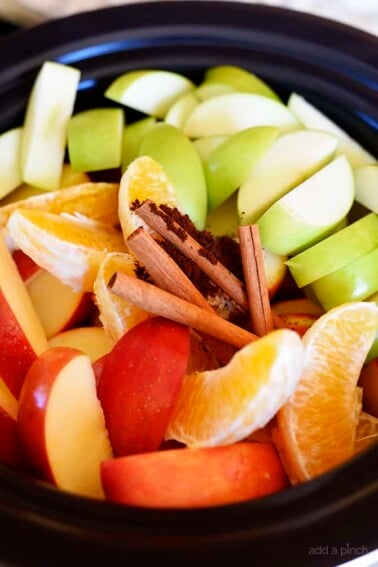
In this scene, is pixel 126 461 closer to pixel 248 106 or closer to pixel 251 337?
pixel 251 337

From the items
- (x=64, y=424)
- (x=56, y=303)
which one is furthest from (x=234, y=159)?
(x=64, y=424)

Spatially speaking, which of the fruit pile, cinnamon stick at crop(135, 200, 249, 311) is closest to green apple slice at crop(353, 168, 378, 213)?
the fruit pile

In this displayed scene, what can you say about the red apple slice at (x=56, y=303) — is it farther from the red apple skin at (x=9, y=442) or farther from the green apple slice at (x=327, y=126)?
the green apple slice at (x=327, y=126)

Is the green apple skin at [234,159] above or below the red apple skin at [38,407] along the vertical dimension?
above

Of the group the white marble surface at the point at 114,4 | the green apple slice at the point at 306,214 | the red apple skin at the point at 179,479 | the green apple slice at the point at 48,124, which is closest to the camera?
the red apple skin at the point at 179,479

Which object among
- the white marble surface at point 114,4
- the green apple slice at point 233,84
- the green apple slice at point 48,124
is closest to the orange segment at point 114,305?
the green apple slice at point 48,124
